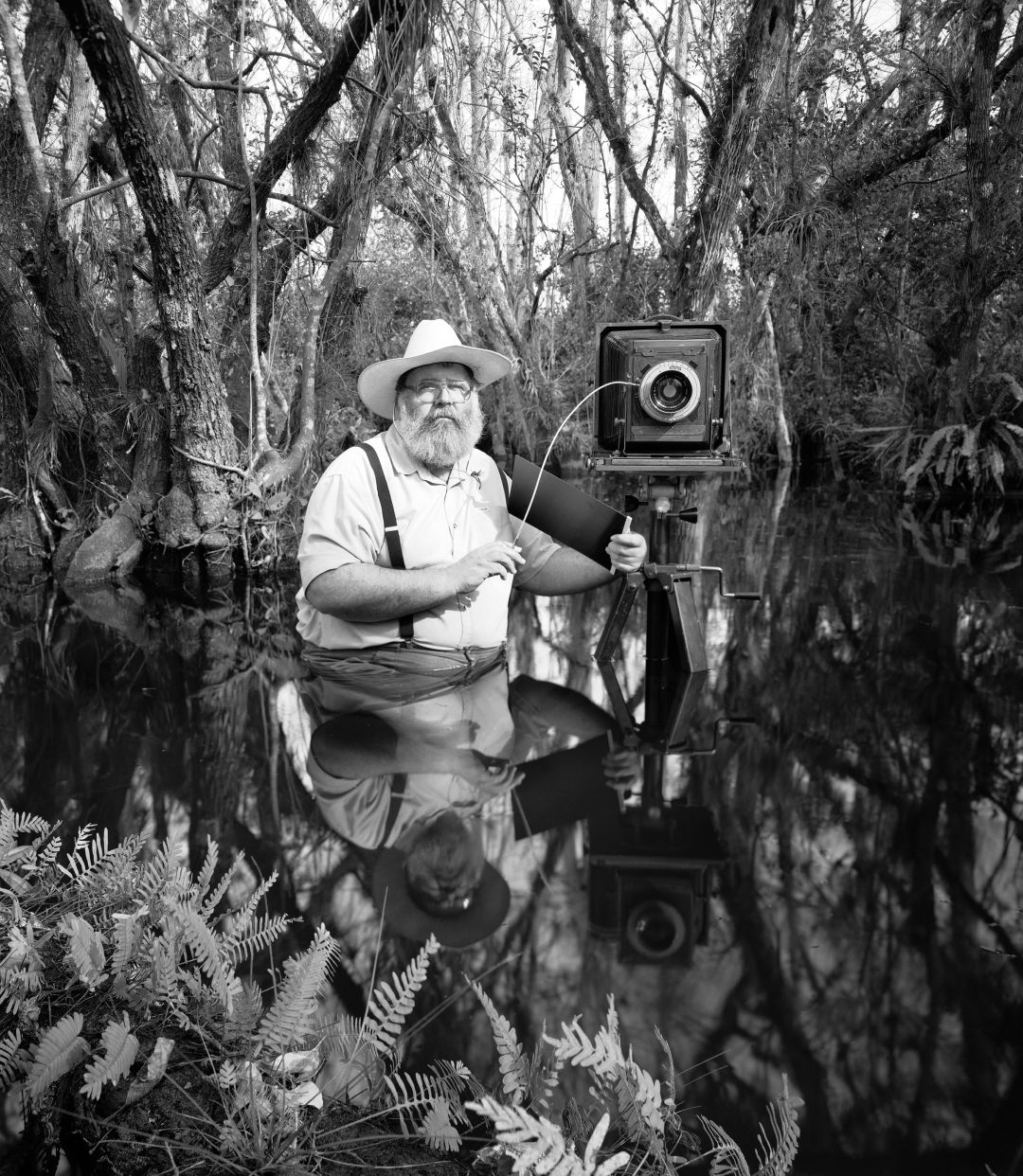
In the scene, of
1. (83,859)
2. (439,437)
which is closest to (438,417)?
(439,437)

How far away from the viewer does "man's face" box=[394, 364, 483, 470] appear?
3855 mm

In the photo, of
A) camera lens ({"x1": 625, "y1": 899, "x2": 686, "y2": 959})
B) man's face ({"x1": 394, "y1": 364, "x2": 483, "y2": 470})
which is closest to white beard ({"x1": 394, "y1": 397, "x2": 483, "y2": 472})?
man's face ({"x1": 394, "y1": 364, "x2": 483, "y2": 470})

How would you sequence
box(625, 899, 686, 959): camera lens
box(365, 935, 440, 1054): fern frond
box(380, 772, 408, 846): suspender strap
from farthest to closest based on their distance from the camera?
box(380, 772, 408, 846): suspender strap, box(625, 899, 686, 959): camera lens, box(365, 935, 440, 1054): fern frond

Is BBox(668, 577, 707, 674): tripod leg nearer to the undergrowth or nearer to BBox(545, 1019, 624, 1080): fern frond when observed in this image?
the undergrowth

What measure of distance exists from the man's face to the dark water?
0.93 meters

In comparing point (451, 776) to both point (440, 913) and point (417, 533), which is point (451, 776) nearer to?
point (440, 913)

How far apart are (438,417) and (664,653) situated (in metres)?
1.42

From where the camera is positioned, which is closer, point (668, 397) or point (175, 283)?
point (668, 397)

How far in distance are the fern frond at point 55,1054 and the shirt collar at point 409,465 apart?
8.61 feet

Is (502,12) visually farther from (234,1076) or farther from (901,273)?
(901,273)

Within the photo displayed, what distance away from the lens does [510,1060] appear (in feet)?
4.60

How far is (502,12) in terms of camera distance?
6762 mm

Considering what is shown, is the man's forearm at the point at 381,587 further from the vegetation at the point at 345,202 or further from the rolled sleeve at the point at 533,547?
the vegetation at the point at 345,202

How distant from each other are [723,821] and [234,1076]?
1.58m
